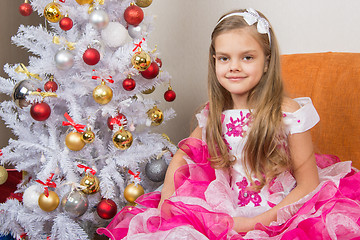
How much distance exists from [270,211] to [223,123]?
1.13 feet

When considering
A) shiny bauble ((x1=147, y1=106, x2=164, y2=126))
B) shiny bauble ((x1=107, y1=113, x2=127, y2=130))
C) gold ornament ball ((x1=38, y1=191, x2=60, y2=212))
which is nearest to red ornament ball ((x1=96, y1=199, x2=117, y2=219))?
gold ornament ball ((x1=38, y1=191, x2=60, y2=212))

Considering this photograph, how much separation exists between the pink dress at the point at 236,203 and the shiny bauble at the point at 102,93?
0.32 m

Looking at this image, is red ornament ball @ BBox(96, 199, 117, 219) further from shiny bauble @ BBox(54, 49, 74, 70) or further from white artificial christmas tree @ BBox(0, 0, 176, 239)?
shiny bauble @ BBox(54, 49, 74, 70)

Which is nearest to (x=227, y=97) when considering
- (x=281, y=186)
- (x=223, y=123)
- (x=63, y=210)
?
(x=223, y=123)

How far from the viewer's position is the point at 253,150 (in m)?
1.10

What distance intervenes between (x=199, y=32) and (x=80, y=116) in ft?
3.65

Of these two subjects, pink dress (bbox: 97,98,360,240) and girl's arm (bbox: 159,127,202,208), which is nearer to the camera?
pink dress (bbox: 97,98,360,240)

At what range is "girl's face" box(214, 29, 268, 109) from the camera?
1.08m

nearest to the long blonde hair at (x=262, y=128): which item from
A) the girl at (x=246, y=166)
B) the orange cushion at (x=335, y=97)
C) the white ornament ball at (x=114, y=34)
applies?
the girl at (x=246, y=166)

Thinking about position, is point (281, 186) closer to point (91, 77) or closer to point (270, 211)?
point (270, 211)

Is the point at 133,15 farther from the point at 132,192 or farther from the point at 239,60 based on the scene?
the point at 132,192

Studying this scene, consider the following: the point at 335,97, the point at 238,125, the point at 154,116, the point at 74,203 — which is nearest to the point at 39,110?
the point at 74,203

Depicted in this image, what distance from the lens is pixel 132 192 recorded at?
1.41 m

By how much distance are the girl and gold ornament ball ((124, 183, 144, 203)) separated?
0.21m
